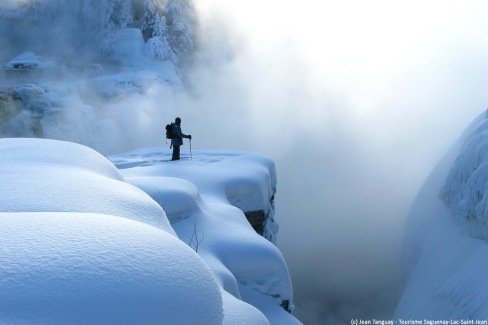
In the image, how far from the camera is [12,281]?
1.79 m

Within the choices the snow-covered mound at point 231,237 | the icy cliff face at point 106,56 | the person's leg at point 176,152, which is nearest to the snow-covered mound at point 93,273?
the snow-covered mound at point 231,237

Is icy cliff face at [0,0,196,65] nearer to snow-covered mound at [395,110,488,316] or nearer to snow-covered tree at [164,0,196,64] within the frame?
snow-covered tree at [164,0,196,64]


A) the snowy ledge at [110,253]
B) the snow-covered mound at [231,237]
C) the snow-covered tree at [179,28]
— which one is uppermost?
the snow-covered tree at [179,28]

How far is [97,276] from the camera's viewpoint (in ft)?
6.28

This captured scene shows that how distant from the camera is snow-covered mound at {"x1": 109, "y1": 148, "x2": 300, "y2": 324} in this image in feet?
16.1

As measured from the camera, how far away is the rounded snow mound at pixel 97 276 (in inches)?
69.2

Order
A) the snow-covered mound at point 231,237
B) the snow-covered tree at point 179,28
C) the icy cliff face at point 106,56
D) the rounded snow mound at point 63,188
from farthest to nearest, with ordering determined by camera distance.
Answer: the snow-covered tree at point 179,28
the icy cliff face at point 106,56
the snow-covered mound at point 231,237
the rounded snow mound at point 63,188

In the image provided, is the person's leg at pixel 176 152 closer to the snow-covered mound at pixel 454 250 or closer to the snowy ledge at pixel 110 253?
the snowy ledge at pixel 110 253

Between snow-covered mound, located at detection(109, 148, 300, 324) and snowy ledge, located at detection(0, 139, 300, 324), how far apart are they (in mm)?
18

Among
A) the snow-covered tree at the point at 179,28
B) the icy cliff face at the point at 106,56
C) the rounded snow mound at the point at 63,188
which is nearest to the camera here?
the rounded snow mound at the point at 63,188

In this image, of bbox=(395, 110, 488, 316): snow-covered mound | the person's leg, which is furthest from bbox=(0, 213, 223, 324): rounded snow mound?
the person's leg

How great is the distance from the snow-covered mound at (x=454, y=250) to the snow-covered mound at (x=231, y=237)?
3.77 m

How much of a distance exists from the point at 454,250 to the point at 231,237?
5.75 m

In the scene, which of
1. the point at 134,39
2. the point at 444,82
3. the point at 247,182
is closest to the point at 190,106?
the point at 134,39
